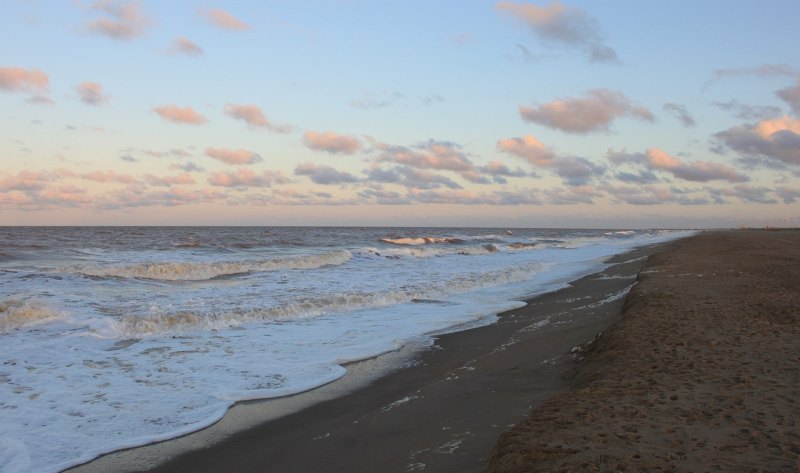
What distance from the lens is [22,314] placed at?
1145cm

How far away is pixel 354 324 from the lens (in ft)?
39.4

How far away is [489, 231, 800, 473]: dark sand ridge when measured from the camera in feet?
12.3

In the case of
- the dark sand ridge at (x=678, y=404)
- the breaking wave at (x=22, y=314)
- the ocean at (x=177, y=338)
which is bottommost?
the ocean at (x=177, y=338)

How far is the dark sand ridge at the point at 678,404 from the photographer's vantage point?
12.3ft

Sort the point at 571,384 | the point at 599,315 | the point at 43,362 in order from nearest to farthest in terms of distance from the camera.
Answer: the point at 571,384
the point at 43,362
the point at 599,315

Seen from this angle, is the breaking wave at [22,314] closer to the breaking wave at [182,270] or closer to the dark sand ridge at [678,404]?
the breaking wave at [182,270]

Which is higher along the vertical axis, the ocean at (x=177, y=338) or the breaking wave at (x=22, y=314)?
the breaking wave at (x=22, y=314)

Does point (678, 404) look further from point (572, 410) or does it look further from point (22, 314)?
point (22, 314)

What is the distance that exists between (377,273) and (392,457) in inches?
750

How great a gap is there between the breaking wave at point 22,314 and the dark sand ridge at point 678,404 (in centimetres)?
1047

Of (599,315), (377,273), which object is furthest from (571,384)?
(377,273)

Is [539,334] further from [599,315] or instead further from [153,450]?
[153,450]

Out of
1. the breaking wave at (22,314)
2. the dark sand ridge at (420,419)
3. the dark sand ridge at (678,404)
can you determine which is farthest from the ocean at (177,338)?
the dark sand ridge at (678,404)

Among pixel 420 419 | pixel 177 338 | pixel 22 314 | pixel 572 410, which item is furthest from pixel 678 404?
pixel 22 314
